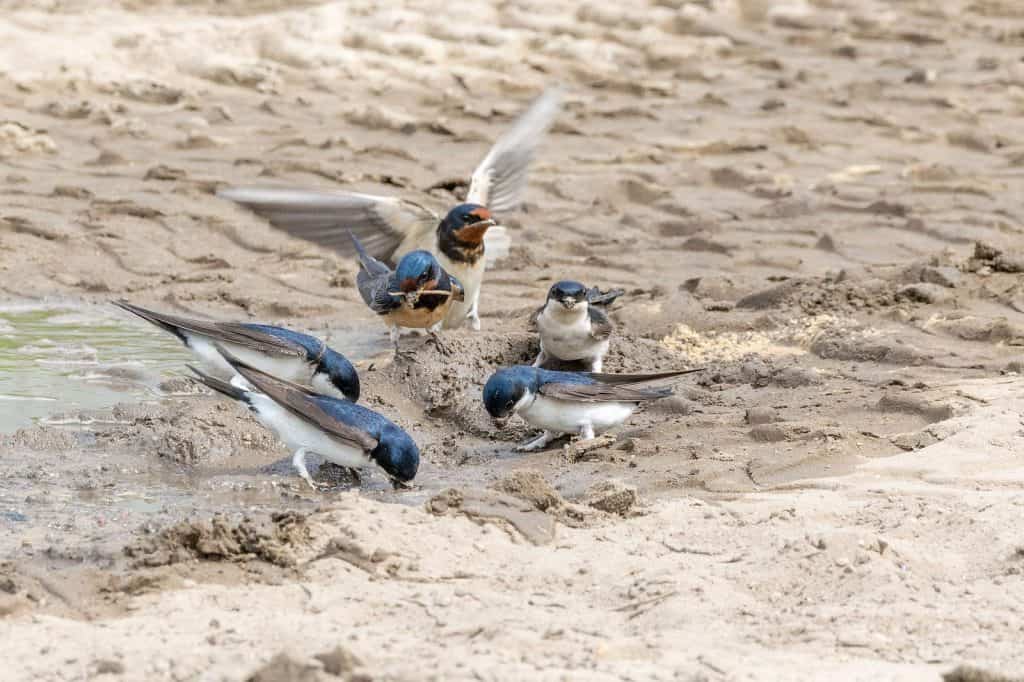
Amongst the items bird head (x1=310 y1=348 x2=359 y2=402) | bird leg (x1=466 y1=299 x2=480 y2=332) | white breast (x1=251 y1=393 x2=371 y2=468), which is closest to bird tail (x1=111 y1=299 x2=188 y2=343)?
Answer: bird head (x1=310 y1=348 x2=359 y2=402)

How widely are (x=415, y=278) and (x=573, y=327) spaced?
0.74m

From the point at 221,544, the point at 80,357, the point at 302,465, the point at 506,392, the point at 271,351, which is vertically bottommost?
the point at 80,357

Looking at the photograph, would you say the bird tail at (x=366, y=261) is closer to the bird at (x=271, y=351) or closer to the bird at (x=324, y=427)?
the bird at (x=271, y=351)

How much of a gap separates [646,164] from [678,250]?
67.7 inches

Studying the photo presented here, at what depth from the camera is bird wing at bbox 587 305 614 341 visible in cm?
619

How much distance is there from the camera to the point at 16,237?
8.27m

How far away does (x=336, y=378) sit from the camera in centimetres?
558

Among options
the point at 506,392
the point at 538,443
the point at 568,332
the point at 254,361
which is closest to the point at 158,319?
the point at 254,361

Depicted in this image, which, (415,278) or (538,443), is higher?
(415,278)

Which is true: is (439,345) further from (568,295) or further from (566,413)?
(566,413)

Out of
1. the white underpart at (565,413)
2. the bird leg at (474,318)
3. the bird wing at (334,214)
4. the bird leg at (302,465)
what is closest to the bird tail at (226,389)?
the bird leg at (302,465)

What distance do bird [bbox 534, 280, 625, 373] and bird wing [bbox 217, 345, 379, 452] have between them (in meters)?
1.19

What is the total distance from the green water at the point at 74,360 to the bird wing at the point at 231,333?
16.0 inches

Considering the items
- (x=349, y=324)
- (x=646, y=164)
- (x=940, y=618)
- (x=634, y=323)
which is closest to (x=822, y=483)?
(x=940, y=618)
